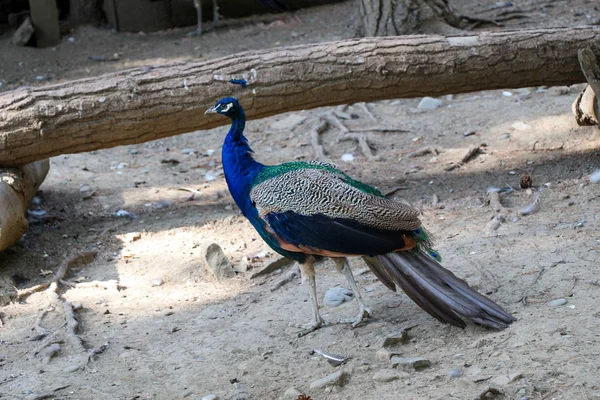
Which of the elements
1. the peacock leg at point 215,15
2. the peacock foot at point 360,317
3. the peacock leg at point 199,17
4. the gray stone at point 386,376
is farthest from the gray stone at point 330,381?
the peacock leg at point 215,15

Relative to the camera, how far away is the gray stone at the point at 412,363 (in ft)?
11.4

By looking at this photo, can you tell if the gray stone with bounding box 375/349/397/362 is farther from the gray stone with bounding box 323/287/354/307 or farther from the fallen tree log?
the fallen tree log

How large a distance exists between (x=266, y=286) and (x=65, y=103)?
2030 millimetres

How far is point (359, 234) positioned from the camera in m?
3.79

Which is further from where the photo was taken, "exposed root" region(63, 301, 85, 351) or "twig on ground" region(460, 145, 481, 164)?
"twig on ground" region(460, 145, 481, 164)

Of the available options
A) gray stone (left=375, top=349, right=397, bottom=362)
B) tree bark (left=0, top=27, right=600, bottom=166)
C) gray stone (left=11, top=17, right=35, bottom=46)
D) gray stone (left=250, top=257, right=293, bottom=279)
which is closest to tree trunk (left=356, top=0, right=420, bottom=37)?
tree bark (left=0, top=27, right=600, bottom=166)

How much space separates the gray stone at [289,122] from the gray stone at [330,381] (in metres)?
4.54

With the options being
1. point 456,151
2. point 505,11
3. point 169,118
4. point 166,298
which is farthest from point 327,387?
point 505,11

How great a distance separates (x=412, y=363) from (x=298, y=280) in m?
1.56

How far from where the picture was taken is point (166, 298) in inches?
195

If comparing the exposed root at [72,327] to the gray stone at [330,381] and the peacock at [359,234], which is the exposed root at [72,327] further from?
the gray stone at [330,381]

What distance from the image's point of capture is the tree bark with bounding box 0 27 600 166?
5691 millimetres

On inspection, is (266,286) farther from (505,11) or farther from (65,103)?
(505,11)

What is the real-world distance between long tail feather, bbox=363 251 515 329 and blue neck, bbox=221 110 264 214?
764 mm
